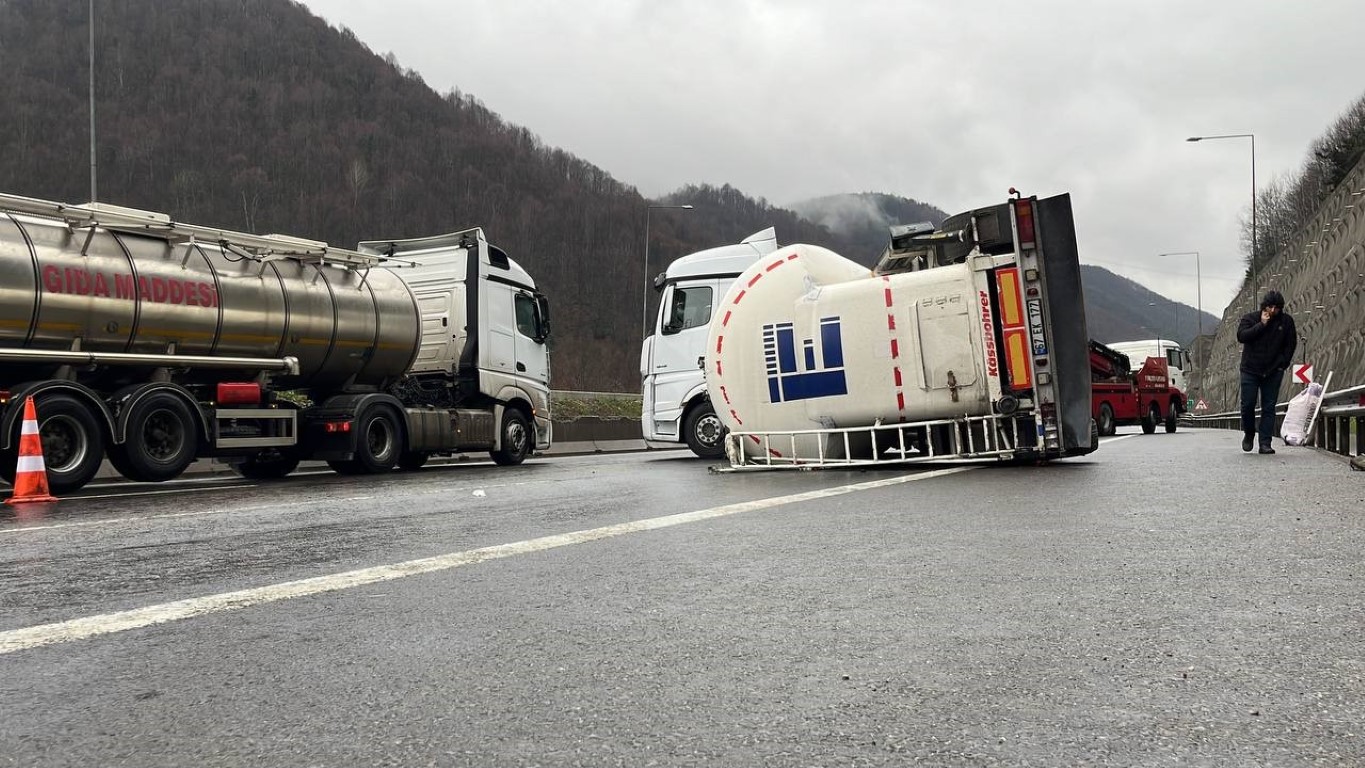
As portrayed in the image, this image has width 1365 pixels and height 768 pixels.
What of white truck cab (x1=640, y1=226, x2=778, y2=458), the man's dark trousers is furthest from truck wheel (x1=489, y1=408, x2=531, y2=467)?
the man's dark trousers

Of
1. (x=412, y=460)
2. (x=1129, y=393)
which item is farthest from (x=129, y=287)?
(x=1129, y=393)

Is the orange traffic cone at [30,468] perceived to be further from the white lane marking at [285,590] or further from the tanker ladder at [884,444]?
the tanker ladder at [884,444]

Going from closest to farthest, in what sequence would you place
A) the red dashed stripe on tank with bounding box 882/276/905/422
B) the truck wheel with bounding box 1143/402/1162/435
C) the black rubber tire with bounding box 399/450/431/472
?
the red dashed stripe on tank with bounding box 882/276/905/422 → the black rubber tire with bounding box 399/450/431/472 → the truck wheel with bounding box 1143/402/1162/435

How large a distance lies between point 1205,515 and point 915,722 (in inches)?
168

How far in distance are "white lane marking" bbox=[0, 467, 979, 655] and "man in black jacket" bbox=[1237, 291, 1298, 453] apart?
848 centimetres

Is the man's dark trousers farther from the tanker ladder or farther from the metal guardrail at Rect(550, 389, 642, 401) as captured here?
the metal guardrail at Rect(550, 389, 642, 401)

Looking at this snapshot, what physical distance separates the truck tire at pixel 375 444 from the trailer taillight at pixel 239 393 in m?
1.46

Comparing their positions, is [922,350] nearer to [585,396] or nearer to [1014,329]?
[1014,329]

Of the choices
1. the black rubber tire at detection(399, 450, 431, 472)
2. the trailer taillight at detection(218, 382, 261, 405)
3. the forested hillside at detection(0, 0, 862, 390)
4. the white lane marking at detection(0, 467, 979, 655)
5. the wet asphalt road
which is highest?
the forested hillside at detection(0, 0, 862, 390)

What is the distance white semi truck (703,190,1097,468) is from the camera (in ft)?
34.2

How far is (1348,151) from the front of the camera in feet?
170

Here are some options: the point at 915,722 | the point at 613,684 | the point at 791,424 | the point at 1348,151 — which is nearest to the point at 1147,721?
the point at 915,722

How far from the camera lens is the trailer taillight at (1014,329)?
34.1ft

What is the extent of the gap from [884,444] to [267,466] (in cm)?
831
